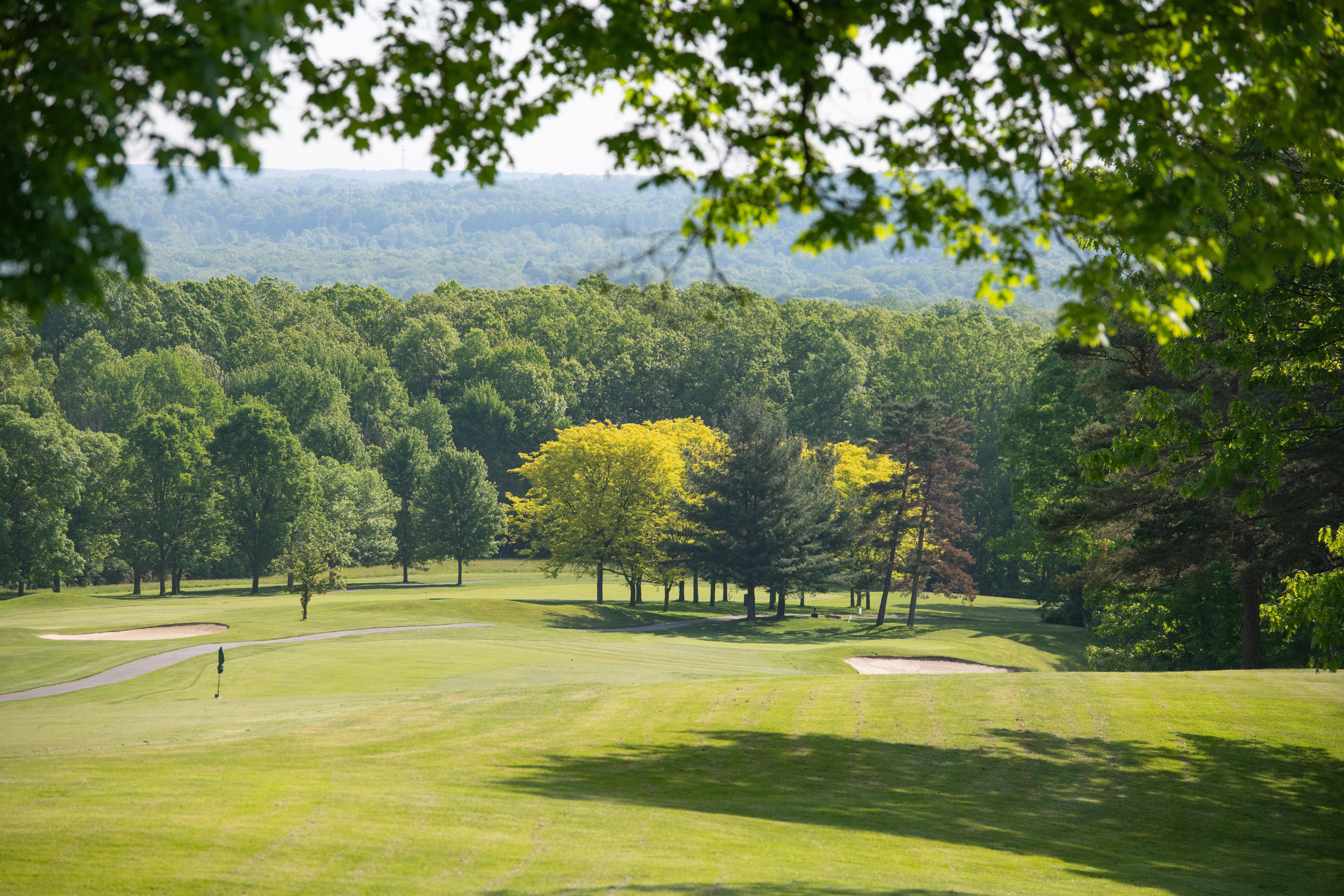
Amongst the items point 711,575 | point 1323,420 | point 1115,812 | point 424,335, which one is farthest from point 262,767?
point 424,335

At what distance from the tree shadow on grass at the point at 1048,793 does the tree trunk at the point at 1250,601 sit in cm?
818

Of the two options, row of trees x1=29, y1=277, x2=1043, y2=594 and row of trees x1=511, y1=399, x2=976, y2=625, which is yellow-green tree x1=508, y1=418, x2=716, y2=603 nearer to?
row of trees x1=511, y1=399, x2=976, y2=625

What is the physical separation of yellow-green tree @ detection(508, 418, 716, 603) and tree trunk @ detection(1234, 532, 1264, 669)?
1255 inches

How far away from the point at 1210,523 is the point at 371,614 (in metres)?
30.9

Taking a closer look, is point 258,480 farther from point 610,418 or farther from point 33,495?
point 610,418

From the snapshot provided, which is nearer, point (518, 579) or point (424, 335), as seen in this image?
point (518, 579)

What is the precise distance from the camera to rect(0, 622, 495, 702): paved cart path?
2461 centimetres

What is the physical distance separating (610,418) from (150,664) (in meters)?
66.0

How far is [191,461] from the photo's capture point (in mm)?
59406

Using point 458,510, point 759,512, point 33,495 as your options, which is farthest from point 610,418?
point 33,495

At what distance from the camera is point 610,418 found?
9306cm

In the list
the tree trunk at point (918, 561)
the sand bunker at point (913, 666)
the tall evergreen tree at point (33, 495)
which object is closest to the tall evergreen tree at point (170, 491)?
the tall evergreen tree at point (33, 495)

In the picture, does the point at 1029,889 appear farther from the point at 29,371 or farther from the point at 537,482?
the point at 29,371

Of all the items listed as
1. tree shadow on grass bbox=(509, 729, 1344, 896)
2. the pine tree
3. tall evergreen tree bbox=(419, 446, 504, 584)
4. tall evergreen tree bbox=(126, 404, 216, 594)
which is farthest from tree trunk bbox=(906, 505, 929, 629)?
tall evergreen tree bbox=(126, 404, 216, 594)
